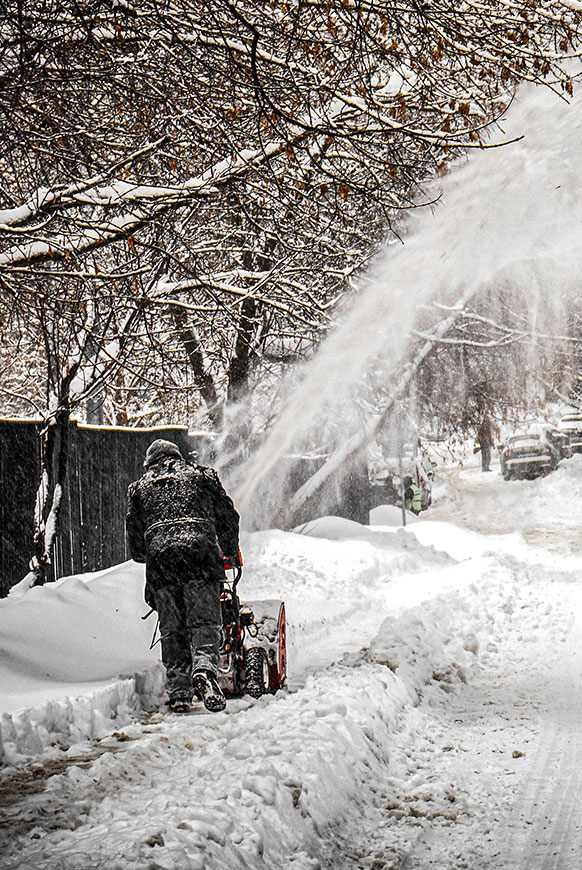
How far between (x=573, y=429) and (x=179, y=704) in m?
30.8

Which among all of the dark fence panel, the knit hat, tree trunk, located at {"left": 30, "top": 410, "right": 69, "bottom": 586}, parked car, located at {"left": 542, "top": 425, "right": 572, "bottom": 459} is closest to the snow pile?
tree trunk, located at {"left": 30, "top": 410, "right": 69, "bottom": 586}

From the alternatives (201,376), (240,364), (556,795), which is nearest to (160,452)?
(556,795)

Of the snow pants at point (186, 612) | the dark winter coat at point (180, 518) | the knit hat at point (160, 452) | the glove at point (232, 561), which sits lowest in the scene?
the snow pants at point (186, 612)

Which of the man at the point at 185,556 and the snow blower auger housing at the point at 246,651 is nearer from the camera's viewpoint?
the man at the point at 185,556

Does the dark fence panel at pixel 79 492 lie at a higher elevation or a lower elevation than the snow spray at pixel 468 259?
lower

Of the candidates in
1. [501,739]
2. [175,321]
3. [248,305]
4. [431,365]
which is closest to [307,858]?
[501,739]

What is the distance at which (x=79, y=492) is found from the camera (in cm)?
1160

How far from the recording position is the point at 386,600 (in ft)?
40.4

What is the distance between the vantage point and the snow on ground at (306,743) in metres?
3.77

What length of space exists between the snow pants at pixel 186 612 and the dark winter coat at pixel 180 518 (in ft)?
0.07

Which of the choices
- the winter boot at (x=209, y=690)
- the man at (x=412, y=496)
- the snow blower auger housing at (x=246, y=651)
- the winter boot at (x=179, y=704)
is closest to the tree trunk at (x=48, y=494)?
the snow blower auger housing at (x=246, y=651)

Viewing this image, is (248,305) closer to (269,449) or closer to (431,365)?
(269,449)

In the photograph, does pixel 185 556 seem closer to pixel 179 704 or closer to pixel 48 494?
pixel 179 704

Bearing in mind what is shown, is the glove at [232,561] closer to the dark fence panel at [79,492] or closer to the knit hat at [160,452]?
the knit hat at [160,452]
